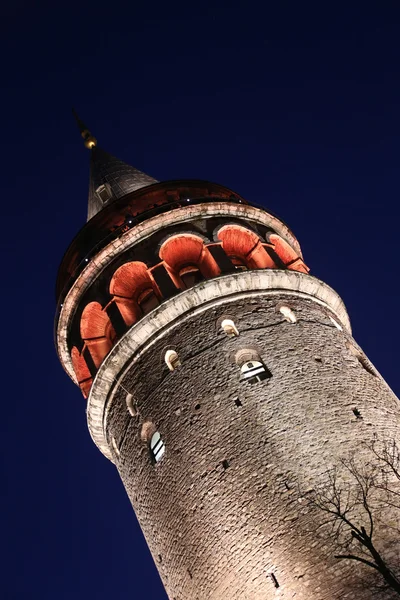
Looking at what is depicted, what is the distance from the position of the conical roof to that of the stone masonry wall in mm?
8887

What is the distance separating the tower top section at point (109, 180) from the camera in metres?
23.8

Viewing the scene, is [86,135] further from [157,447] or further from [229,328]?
[157,447]

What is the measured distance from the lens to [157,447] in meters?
14.9

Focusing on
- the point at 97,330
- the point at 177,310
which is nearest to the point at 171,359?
the point at 177,310

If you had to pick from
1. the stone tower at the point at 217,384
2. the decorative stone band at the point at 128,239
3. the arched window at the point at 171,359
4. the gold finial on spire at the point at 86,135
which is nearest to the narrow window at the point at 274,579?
→ the stone tower at the point at 217,384

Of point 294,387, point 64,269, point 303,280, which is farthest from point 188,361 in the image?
point 64,269

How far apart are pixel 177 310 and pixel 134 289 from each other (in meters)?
2.81

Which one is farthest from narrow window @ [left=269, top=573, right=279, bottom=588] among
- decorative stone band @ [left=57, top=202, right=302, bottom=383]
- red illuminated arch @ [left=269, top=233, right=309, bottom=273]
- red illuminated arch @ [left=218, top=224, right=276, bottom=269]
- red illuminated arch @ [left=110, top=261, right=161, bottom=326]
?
red illuminated arch @ [left=269, top=233, right=309, bottom=273]

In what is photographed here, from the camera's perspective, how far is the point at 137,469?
15383mm

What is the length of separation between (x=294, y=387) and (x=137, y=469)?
4114 mm

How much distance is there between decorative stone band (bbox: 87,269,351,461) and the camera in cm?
1644

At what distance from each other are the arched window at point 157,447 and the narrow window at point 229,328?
106 inches

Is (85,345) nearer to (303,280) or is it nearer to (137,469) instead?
(137,469)

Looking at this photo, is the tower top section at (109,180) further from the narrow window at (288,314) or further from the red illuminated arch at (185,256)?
the narrow window at (288,314)
